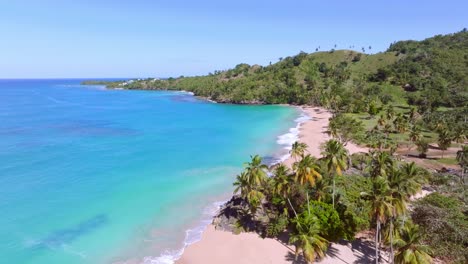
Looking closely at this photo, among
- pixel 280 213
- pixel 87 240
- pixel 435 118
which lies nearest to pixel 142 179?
pixel 87 240

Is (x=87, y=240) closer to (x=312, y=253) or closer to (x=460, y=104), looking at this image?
(x=312, y=253)

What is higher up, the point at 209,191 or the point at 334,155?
the point at 334,155

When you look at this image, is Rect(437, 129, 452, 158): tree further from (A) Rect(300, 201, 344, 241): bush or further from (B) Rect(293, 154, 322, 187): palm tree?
(A) Rect(300, 201, 344, 241): bush

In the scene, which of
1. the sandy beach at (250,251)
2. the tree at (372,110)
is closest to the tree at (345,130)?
the tree at (372,110)

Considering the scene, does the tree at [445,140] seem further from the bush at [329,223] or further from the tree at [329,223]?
the tree at [329,223]

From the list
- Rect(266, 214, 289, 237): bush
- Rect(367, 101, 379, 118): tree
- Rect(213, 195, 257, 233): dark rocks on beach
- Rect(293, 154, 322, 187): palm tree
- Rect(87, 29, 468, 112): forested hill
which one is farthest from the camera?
Rect(87, 29, 468, 112): forested hill

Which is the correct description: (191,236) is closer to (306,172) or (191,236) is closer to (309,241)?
(309,241)

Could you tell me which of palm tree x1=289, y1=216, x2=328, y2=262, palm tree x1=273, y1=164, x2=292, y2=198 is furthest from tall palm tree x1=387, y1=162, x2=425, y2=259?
palm tree x1=273, y1=164, x2=292, y2=198
